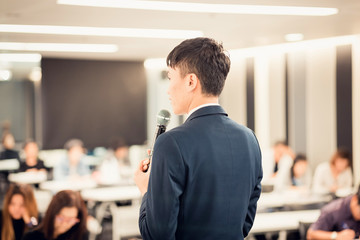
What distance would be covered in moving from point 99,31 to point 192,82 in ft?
17.6

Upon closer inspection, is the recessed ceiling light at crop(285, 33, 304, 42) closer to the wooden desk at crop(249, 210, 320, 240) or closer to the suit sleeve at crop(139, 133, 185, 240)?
the wooden desk at crop(249, 210, 320, 240)

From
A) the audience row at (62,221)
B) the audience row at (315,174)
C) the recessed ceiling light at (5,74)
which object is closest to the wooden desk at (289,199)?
the audience row at (315,174)

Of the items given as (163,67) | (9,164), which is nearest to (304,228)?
(9,164)

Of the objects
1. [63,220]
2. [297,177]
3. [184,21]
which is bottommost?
[297,177]

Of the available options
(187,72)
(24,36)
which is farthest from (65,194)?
(24,36)

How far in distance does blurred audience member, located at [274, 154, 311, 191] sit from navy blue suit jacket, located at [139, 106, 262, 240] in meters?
5.99

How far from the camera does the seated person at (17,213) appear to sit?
4.47 meters

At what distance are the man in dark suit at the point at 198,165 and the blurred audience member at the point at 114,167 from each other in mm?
6384

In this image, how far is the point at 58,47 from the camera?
8406 mm

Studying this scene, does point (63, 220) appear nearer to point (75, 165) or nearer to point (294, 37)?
point (75, 165)

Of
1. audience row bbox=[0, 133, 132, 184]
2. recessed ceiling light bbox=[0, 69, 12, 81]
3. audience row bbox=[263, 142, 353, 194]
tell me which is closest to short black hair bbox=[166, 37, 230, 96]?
audience row bbox=[263, 142, 353, 194]

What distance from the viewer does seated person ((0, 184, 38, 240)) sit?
4473 mm

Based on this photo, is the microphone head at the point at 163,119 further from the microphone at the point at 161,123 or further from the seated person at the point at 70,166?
the seated person at the point at 70,166

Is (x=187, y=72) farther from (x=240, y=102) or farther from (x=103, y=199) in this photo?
(x=240, y=102)
